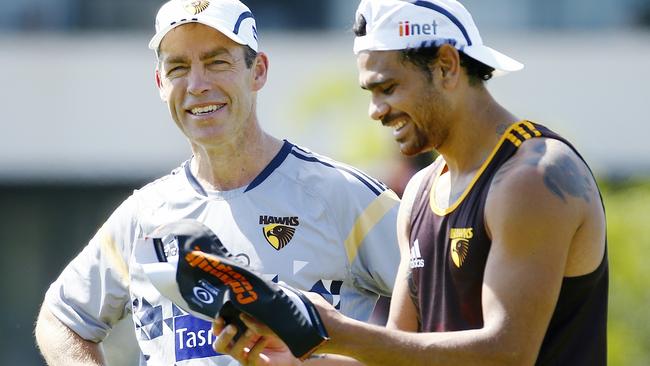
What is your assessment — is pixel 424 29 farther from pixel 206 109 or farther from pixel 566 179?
pixel 206 109

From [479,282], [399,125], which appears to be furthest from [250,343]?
[399,125]

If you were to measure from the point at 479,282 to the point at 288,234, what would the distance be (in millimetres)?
1184

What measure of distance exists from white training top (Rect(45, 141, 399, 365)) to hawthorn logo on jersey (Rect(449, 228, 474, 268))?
3.11 ft

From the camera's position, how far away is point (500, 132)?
4570mm

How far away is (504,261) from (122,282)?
2.10 m

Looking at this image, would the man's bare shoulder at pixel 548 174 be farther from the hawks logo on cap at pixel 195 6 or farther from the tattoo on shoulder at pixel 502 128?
the hawks logo on cap at pixel 195 6

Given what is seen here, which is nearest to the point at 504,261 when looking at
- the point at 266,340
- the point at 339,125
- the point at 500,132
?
the point at 500,132

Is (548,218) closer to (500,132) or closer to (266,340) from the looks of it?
(500,132)

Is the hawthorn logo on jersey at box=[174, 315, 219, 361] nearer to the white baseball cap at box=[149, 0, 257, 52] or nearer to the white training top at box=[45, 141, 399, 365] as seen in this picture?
the white training top at box=[45, 141, 399, 365]

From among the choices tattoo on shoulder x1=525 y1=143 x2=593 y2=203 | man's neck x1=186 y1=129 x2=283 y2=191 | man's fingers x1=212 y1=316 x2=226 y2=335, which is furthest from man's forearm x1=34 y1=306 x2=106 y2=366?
tattoo on shoulder x1=525 y1=143 x2=593 y2=203

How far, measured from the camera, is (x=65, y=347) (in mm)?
5887

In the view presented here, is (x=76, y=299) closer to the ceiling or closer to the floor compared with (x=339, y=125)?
closer to the ceiling

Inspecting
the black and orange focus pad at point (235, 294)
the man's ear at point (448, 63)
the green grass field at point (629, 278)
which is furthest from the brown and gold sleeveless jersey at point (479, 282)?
the green grass field at point (629, 278)

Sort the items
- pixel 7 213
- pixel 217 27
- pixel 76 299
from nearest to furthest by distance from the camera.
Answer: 1. pixel 217 27
2. pixel 76 299
3. pixel 7 213
